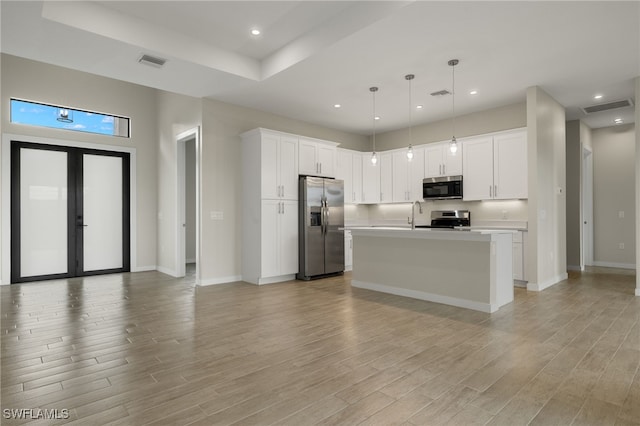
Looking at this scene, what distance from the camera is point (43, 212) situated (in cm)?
639

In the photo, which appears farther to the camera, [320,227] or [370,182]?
[370,182]

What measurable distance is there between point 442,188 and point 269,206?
3.30 m

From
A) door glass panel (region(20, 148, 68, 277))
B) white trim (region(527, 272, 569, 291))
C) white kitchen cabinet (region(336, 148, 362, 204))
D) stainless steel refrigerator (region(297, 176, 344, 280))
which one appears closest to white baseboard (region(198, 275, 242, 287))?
stainless steel refrigerator (region(297, 176, 344, 280))

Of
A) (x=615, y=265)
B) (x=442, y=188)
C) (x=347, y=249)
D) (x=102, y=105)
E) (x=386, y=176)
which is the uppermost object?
(x=102, y=105)

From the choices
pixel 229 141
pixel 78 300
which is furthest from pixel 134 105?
pixel 78 300

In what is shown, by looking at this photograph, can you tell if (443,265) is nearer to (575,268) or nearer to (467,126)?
(467,126)

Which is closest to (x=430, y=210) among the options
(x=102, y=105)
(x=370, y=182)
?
(x=370, y=182)

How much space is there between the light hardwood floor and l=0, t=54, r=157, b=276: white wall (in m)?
3.04

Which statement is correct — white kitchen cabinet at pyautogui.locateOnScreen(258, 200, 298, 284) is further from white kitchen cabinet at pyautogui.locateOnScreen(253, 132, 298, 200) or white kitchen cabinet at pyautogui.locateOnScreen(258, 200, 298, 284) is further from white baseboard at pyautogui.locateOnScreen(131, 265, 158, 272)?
white baseboard at pyautogui.locateOnScreen(131, 265, 158, 272)

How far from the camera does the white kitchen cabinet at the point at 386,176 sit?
25.3 feet

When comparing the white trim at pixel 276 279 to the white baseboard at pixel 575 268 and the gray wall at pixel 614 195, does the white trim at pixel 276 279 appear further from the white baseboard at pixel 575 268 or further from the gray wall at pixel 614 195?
the gray wall at pixel 614 195

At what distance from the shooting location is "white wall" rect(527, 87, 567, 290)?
5297 millimetres

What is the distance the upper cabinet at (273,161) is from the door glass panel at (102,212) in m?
3.11

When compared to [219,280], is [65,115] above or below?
above
